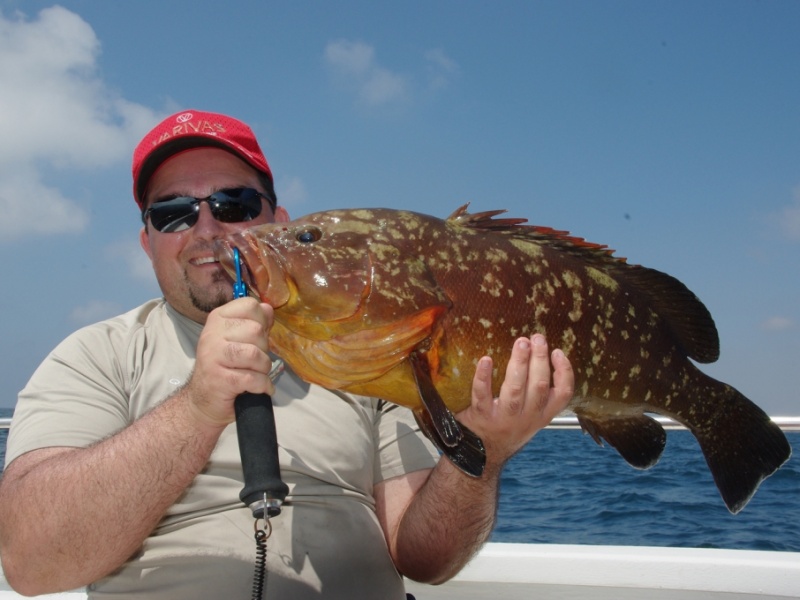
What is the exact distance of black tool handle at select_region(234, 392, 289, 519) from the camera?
190 cm

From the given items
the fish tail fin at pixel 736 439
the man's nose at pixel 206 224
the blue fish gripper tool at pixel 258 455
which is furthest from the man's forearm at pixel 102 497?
the fish tail fin at pixel 736 439

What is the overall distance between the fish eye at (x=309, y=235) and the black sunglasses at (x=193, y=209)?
1113 millimetres

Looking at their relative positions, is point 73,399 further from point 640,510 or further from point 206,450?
point 640,510

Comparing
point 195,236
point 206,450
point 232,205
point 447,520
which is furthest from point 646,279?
point 195,236

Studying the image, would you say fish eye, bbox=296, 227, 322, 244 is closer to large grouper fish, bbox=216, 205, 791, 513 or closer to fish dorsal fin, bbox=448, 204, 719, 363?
large grouper fish, bbox=216, 205, 791, 513

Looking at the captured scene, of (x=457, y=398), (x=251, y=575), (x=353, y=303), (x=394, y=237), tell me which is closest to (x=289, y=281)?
(x=353, y=303)

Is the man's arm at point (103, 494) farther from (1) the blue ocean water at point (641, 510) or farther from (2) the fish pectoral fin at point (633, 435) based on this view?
(1) the blue ocean water at point (641, 510)

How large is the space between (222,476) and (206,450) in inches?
20.2

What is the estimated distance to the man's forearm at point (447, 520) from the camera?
2996mm

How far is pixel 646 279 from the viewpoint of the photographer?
9.47ft

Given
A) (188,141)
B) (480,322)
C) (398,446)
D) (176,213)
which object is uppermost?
(188,141)

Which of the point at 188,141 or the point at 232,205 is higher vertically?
the point at 188,141

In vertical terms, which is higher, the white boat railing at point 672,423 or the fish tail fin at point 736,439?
the white boat railing at point 672,423

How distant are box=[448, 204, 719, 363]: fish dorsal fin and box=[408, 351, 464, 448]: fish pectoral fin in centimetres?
68
